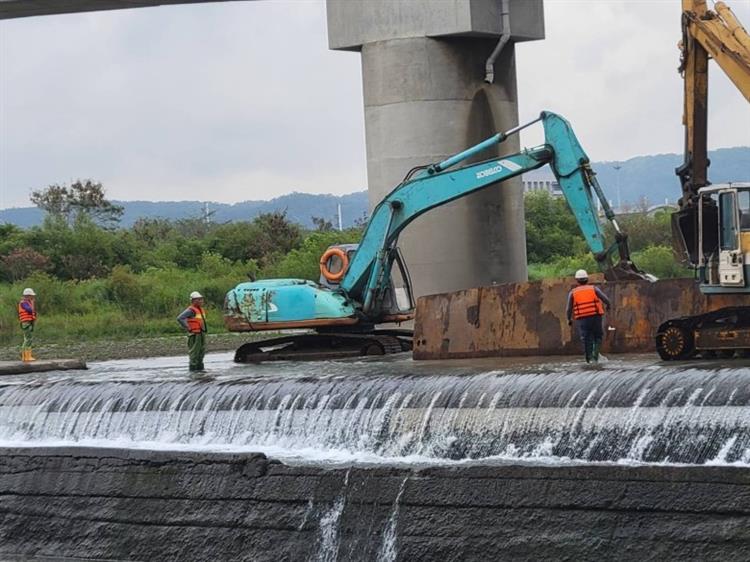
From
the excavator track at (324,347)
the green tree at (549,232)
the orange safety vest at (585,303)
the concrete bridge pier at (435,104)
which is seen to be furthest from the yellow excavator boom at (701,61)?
the green tree at (549,232)

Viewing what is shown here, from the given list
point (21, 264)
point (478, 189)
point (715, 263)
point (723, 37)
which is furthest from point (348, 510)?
point (21, 264)

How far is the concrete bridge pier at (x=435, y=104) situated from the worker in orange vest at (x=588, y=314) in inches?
465

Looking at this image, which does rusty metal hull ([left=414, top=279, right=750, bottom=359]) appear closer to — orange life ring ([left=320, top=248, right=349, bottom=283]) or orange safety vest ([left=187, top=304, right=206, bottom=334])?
orange life ring ([left=320, top=248, right=349, bottom=283])

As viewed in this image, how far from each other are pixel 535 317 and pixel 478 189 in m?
2.85

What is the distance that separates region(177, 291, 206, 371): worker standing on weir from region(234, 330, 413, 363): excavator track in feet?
5.45

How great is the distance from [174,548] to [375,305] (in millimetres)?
9626

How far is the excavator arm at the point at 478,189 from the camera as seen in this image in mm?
25312

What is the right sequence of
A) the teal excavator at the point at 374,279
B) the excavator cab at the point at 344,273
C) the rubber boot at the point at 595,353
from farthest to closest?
the excavator cab at the point at 344,273 → the teal excavator at the point at 374,279 → the rubber boot at the point at 595,353

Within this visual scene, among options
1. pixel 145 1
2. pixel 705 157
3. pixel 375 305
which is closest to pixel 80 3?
pixel 145 1

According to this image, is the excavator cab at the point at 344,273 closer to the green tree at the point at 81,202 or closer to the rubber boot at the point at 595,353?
the rubber boot at the point at 595,353

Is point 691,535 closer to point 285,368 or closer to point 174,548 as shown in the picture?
Answer: point 174,548

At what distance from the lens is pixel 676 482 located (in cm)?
1472

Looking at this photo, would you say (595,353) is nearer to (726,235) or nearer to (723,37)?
(726,235)

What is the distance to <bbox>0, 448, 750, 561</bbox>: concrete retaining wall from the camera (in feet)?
48.4
